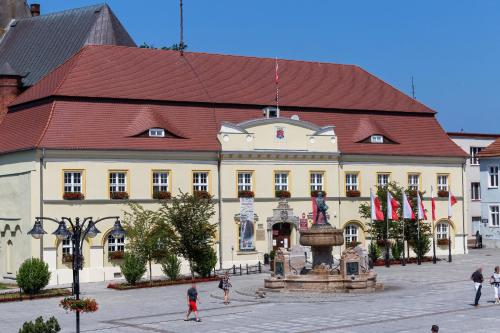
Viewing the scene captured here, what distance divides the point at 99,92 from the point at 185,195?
8.91 meters

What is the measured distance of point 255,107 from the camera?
6450cm

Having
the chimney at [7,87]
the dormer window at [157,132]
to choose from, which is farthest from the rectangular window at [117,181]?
the chimney at [7,87]

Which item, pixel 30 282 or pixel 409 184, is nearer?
pixel 30 282

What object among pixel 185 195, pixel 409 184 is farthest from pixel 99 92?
pixel 409 184

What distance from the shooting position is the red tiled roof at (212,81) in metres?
59.9

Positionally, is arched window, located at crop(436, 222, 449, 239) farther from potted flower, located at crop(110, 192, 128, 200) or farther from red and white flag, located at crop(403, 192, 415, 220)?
potted flower, located at crop(110, 192, 128, 200)

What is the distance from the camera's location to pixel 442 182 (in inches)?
2763

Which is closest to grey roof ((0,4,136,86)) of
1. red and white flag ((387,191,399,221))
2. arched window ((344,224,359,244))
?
arched window ((344,224,359,244))

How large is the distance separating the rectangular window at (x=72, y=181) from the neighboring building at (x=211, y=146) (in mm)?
78

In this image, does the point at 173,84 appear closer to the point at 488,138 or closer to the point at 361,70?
the point at 361,70

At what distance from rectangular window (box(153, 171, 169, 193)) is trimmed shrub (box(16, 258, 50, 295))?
40.9 feet

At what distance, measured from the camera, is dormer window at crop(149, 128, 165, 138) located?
59.0m

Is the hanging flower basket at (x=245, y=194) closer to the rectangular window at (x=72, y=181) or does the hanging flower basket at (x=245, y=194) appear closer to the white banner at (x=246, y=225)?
the white banner at (x=246, y=225)

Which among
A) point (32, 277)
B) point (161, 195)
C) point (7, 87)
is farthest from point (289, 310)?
point (7, 87)
